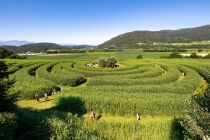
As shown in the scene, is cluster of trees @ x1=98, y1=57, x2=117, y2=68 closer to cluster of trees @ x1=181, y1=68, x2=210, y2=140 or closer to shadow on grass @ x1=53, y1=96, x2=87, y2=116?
shadow on grass @ x1=53, y1=96, x2=87, y2=116

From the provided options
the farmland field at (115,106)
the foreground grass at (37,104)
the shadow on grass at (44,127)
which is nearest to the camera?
the shadow on grass at (44,127)

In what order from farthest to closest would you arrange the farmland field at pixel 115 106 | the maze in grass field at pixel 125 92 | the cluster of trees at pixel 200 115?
the maze in grass field at pixel 125 92 → the farmland field at pixel 115 106 → the cluster of trees at pixel 200 115

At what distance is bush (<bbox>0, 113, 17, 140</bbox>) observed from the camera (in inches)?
758

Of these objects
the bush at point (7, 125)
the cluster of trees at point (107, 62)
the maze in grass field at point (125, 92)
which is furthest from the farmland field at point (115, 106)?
the cluster of trees at point (107, 62)

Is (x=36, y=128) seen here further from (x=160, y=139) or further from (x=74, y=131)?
(x=160, y=139)

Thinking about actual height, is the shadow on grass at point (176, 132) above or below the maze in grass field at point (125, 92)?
below

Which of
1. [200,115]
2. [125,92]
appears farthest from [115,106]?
[200,115]

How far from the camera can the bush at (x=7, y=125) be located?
19266mm

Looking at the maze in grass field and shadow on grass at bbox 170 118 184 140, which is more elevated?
the maze in grass field

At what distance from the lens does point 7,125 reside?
19.6m

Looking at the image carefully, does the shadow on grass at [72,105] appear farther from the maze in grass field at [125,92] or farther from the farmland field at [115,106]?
the maze in grass field at [125,92]

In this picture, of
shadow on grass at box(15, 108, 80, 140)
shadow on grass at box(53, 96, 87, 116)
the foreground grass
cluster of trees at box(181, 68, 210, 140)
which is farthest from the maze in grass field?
cluster of trees at box(181, 68, 210, 140)

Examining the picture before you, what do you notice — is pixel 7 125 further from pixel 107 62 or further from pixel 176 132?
pixel 107 62

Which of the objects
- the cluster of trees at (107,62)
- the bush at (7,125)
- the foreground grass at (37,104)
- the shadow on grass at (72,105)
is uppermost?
the cluster of trees at (107,62)
